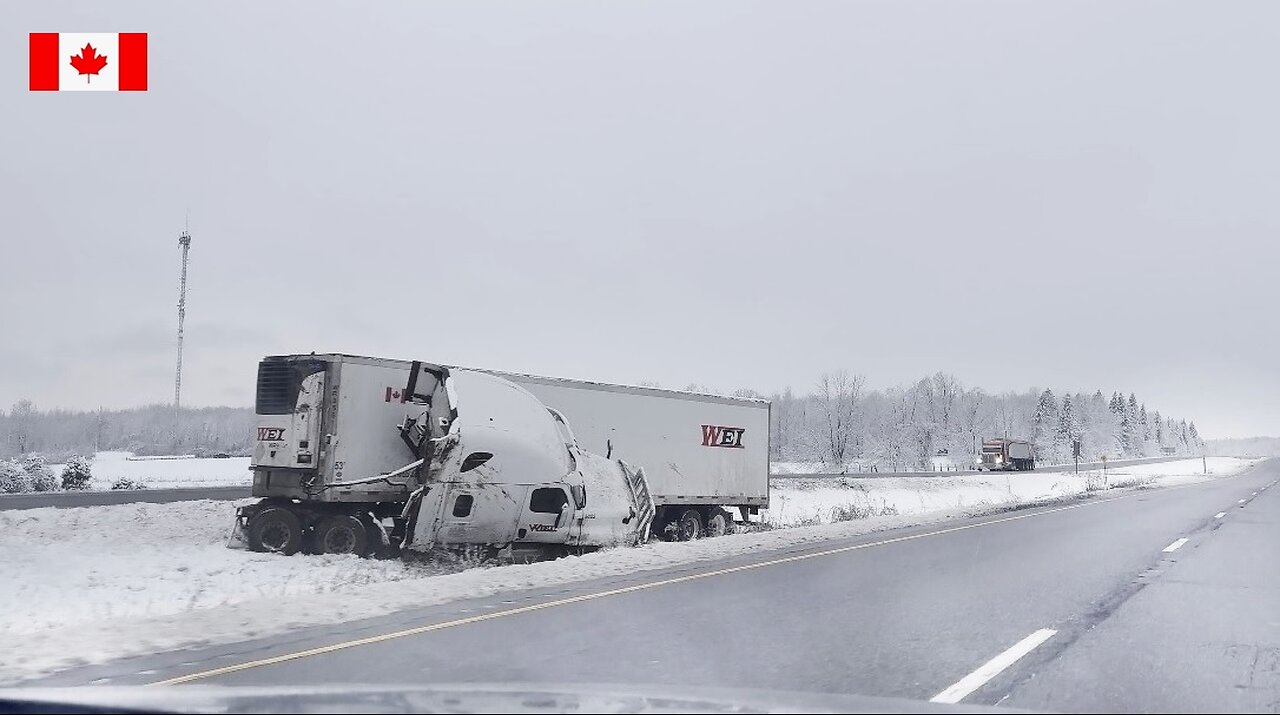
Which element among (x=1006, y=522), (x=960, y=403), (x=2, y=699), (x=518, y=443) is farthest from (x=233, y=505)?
(x=960, y=403)

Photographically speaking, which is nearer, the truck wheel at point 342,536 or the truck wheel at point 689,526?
the truck wheel at point 342,536

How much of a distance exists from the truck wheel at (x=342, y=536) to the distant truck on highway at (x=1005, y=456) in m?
76.5

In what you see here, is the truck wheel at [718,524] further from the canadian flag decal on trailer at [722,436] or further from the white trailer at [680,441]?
the canadian flag decal on trailer at [722,436]

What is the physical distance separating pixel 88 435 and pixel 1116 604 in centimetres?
17105

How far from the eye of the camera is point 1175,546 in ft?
53.4

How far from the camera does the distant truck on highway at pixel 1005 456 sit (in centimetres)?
8325

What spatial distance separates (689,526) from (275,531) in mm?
9285

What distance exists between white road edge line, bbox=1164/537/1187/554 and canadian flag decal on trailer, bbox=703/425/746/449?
380 inches

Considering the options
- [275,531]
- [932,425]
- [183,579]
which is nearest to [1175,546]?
[275,531]

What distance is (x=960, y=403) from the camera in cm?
15838

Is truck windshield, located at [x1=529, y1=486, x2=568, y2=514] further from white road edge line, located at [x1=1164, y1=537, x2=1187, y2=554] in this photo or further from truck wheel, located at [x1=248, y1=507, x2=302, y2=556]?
white road edge line, located at [x1=1164, y1=537, x2=1187, y2=554]

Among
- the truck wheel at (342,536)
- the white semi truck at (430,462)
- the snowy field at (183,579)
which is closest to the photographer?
the snowy field at (183,579)

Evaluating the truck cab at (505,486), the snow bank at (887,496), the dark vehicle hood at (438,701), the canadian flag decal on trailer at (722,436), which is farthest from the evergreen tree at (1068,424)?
the dark vehicle hood at (438,701)

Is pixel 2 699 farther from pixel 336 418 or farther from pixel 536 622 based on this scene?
pixel 336 418
